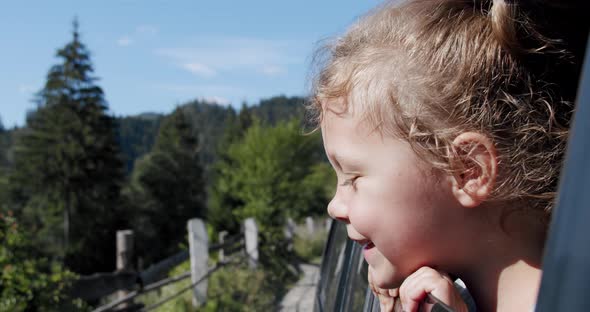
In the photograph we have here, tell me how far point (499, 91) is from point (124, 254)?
644 cm

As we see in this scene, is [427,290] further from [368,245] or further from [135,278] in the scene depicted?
[135,278]

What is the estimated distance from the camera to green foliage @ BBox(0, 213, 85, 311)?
5.11 meters

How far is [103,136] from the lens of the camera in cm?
3812

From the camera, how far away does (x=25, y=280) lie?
17.0 feet

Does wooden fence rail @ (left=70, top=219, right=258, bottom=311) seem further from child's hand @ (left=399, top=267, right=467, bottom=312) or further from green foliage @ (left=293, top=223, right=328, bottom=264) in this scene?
green foliage @ (left=293, top=223, right=328, bottom=264)

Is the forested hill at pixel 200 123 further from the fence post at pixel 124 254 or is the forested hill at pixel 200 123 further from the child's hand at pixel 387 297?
the child's hand at pixel 387 297

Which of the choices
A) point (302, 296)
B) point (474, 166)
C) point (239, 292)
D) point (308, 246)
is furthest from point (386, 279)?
point (308, 246)

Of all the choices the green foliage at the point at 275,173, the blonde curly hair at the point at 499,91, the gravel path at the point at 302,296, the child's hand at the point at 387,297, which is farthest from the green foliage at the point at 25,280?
the green foliage at the point at 275,173

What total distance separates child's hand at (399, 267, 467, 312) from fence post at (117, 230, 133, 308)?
19.8 ft

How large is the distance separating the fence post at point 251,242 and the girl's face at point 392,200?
11.4 m

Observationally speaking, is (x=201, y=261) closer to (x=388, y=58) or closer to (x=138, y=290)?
(x=138, y=290)

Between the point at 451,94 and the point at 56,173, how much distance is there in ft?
128

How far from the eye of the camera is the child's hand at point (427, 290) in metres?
1.05

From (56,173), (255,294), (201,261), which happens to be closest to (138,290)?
(201,261)
